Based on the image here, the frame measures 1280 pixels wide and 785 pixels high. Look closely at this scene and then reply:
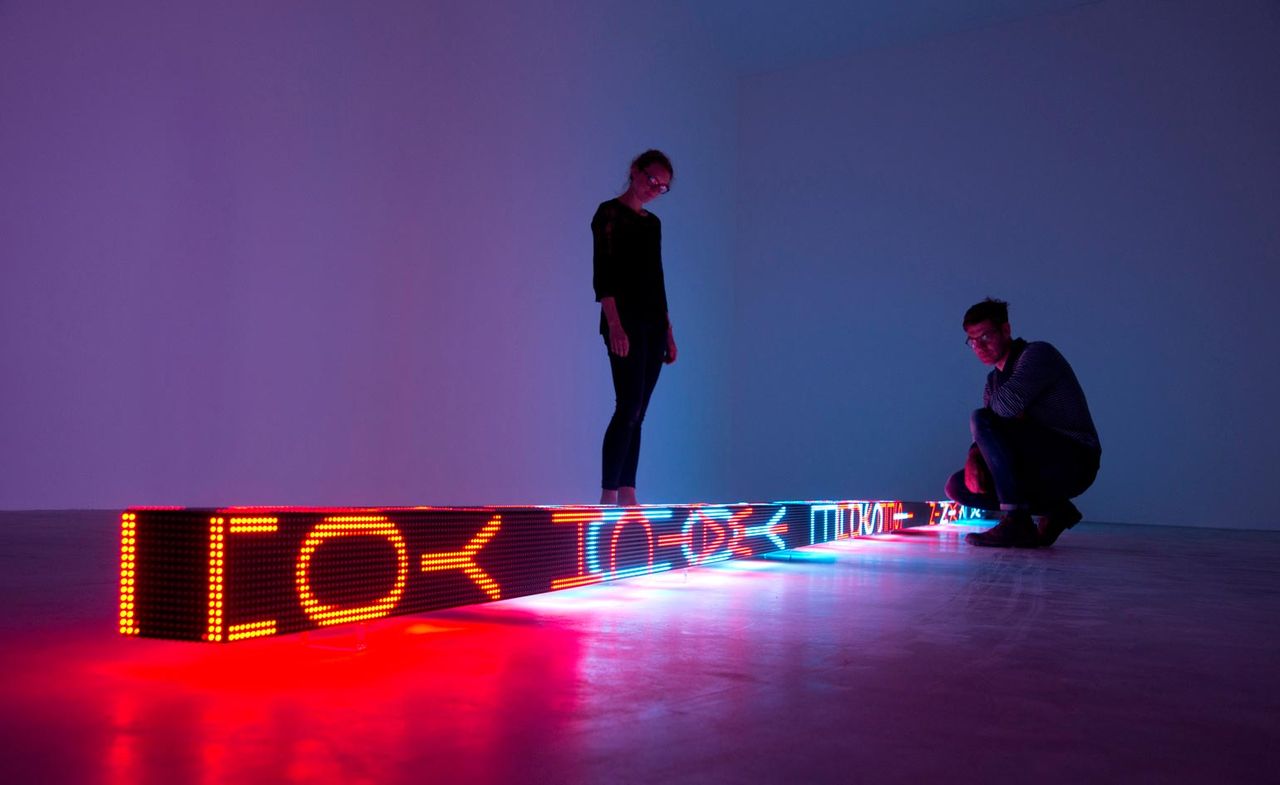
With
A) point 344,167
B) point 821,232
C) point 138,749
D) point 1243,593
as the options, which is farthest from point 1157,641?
point 821,232

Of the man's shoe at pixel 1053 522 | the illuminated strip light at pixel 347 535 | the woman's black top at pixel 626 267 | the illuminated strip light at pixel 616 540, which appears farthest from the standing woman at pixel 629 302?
the illuminated strip light at pixel 347 535

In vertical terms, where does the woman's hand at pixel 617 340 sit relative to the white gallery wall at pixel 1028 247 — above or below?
below

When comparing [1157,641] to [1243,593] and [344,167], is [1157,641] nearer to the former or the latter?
[1243,593]

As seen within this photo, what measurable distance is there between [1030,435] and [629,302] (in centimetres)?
165

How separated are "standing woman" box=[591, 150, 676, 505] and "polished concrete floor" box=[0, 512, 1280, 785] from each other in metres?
1.32

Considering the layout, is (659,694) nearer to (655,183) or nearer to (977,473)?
(655,183)

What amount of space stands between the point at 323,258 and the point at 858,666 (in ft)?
14.3

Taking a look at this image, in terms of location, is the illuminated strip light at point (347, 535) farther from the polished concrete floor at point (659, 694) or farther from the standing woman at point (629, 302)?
the standing woman at point (629, 302)

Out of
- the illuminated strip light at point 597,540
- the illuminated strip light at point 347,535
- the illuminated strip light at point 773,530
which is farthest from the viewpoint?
the illuminated strip light at point 773,530

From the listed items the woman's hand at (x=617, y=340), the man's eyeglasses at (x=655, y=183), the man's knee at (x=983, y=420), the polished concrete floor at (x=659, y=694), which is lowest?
the polished concrete floor at (x=659, y=694)

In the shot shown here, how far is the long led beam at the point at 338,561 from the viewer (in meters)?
1.06

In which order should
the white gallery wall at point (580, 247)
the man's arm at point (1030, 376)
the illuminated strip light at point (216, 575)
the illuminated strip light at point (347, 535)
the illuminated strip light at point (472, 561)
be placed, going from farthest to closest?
the white gallery wall at point (580, 247)
the man's arm at point (1030, 376)
the illuminated strip light at point (472, 561)
the illuminated strip light at point (347, 535)
the illuminated strip light at point (216, 575)

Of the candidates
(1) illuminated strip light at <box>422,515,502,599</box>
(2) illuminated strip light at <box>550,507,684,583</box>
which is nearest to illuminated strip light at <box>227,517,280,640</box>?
(1) illuminated strip light at <box>422,515,502,599</box>

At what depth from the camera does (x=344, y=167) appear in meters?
5.20
